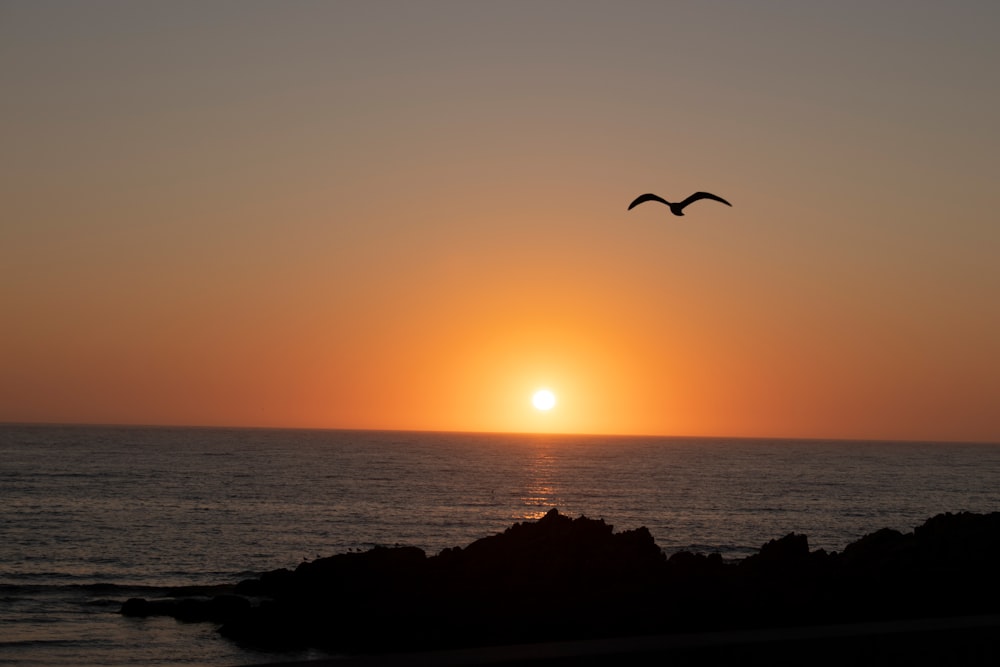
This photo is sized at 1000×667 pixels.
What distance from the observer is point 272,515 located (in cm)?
5912

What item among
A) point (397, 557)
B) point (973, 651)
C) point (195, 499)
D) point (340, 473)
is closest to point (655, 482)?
point (340, 473)

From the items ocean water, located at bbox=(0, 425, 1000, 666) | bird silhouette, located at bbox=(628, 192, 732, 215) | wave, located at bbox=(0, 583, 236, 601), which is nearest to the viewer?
bird silhouette, located at bbox=(628, 192, 732, 215)

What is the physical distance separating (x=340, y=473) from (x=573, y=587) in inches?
3320

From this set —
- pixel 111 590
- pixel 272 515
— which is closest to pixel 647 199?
pixel 111 590

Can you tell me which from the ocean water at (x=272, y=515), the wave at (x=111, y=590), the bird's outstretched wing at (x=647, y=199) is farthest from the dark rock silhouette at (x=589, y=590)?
the bird's outstretched wing at (x=647, y=199)

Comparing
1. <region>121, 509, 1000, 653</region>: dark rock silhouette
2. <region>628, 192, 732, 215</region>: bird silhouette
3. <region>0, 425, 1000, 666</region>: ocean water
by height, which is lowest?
<region>0, 425, 1000, 666</region>: ocean water

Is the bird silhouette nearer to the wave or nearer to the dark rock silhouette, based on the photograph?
the dark rock silhouette

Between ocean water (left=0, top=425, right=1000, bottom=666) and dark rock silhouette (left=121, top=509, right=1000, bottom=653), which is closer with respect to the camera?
dark rock silhouette (left=121, top=509, right=1000, bottom=653)

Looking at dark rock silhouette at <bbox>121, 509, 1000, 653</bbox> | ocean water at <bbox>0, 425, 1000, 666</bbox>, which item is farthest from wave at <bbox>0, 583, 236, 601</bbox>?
dark rock silhouette at <bbox>121, 509, 1000, 653</bbox>

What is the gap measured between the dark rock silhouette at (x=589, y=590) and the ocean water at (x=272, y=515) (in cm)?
135

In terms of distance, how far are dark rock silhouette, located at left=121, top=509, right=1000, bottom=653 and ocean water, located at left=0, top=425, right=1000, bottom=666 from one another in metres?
1.35

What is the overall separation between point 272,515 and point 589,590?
39.6 metres

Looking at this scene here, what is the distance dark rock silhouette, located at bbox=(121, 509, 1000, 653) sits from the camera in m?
21.5

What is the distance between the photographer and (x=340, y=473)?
4134 inches
